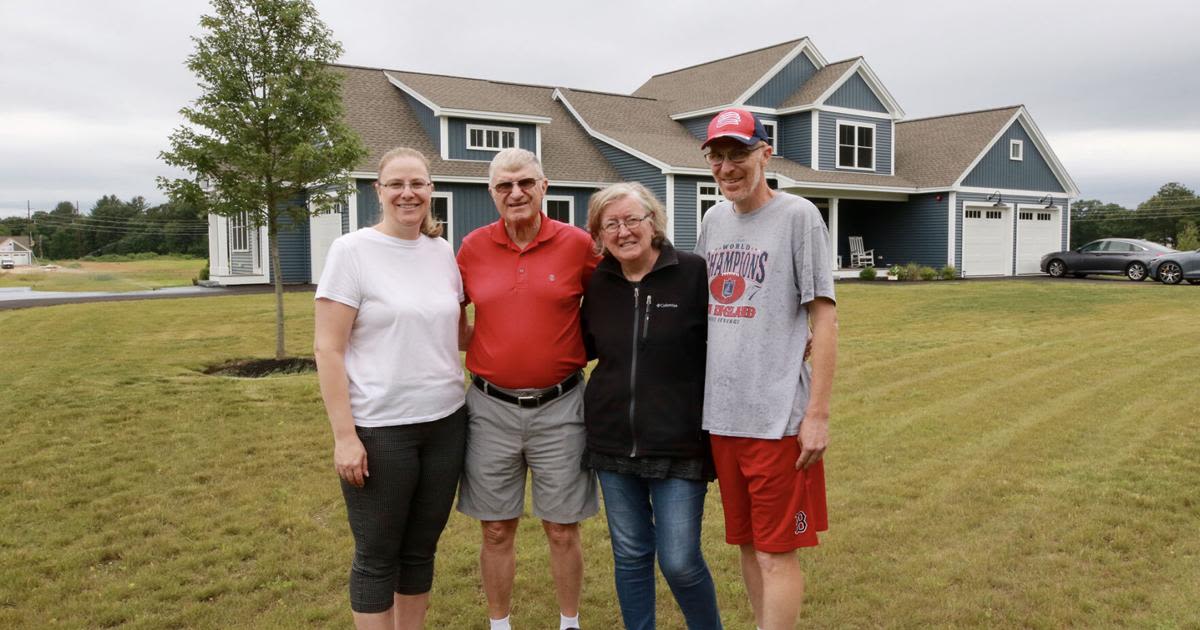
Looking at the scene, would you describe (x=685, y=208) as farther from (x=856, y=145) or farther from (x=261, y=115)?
(x=261, y=115)

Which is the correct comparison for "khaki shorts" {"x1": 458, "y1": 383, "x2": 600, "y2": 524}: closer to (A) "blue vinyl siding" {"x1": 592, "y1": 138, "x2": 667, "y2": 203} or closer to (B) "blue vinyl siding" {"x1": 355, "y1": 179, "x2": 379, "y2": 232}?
(B) "blue vinyl siding" {"x1": 355, "y1": 179, "x2": 379, "y2": 232}

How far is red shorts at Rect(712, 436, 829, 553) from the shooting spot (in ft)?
9.96

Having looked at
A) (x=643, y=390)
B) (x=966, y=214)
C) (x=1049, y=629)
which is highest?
(x=966, y=214)

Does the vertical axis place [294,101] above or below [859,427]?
above

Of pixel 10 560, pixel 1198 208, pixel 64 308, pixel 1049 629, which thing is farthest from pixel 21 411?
pixel 1198 208

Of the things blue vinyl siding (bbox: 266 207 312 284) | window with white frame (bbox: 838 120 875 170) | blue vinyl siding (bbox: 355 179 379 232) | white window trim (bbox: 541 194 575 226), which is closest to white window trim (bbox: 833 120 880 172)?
window with white frame (bbox: 838 120 875 170)

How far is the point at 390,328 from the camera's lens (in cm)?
309

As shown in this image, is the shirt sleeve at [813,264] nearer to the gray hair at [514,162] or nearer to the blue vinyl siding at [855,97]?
the gray hair at [514,162]

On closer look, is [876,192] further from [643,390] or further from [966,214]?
[643,390]

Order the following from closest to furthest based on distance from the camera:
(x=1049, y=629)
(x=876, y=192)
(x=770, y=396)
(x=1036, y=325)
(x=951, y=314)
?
1. (x=770, y=396)
2. (x=1049, y=629)
3. (x=1036, y=325)
4. (x=951, y=314)
5. (x=876, y=192)

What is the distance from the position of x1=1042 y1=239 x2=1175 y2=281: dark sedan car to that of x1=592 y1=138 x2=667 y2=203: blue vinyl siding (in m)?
13.6

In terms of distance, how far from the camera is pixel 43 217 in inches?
2857

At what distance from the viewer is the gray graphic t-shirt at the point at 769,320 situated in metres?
3.00

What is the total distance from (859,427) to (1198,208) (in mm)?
58210
